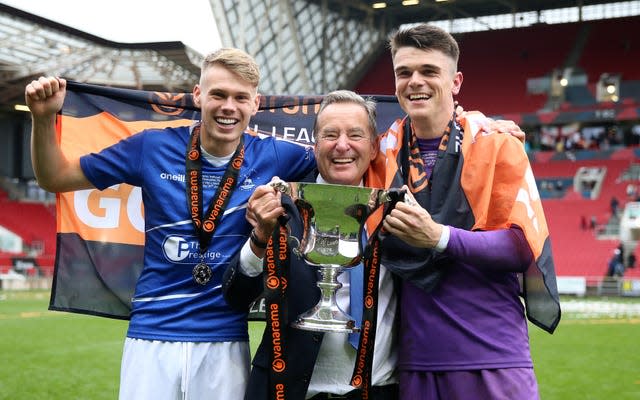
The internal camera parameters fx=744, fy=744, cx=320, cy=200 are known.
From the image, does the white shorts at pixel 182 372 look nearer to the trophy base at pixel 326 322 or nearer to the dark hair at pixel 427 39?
the trophy base at pixel 326 322

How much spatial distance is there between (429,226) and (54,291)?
224cm

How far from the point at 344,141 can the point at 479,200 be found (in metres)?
0.53

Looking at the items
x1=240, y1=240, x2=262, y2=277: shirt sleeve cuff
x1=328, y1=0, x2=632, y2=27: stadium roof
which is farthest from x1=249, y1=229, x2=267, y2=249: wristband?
x1=328, y1=0, x2=632, y2=27: stadium roof

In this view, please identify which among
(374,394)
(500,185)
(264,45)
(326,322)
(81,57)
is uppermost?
(264,45)

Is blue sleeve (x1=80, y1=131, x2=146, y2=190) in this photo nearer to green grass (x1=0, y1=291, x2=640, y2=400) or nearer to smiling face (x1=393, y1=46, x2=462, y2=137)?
smiling face (x1=393, y1=46, x2=462, y2=137)

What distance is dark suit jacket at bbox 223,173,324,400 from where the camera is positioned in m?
2.58

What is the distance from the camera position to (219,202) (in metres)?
2.99

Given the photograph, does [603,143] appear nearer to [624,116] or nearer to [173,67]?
[624,116]

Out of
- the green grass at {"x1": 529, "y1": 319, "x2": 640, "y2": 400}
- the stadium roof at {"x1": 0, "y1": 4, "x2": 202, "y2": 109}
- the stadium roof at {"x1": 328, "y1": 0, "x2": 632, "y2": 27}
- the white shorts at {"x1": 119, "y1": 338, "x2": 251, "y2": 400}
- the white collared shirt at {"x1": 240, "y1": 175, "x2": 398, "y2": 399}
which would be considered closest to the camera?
the white collared shirt at {"x1": 240, "y1": 175, "x2": 398, "y2": 399}

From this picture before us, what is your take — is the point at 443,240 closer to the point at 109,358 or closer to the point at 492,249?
the point at 492,249

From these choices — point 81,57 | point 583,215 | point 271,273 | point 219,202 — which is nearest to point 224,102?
point 219,202

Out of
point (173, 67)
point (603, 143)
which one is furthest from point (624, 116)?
point (173, 67)

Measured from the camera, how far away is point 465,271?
2.64m

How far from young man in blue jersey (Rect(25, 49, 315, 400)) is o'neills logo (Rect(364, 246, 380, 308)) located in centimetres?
66
